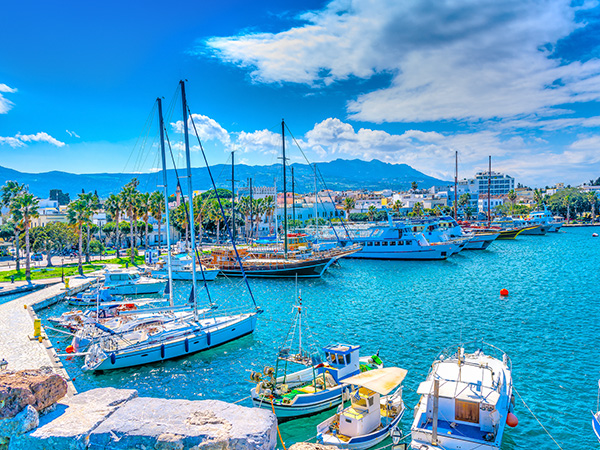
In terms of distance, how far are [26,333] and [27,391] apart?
78.9ft

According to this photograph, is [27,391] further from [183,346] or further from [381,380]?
[183,346]

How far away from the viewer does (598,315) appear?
33.8 m

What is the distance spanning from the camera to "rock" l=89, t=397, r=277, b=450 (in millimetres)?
6434

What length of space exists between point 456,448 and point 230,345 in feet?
57.5

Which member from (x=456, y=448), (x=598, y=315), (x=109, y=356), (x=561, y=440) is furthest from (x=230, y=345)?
(x=598, y=315)

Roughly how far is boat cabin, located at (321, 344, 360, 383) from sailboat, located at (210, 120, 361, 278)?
105 ft

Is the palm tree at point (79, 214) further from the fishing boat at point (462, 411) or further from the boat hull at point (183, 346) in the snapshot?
the fishing boat at point (462, 411)

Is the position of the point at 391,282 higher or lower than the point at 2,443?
lower

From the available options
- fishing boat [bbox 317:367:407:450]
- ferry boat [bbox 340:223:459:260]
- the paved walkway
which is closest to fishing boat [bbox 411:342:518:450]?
fishing boat [bbox 317:367:407:450]

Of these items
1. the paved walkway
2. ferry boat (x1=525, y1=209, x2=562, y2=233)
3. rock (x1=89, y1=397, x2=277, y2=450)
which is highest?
ferry boat (x1=525, y1=209, x2=562, y2=233)

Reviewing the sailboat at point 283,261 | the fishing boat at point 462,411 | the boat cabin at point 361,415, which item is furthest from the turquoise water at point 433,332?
the fishing boat at point 462,411

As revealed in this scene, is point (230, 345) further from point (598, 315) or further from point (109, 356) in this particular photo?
point (598, 315)

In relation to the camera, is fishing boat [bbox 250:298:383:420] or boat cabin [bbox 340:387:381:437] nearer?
boat cabin [bbox 340:387:381:437]

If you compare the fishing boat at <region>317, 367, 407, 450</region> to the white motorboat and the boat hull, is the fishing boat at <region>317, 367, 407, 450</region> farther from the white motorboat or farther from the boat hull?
the white motorboat
